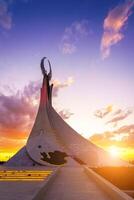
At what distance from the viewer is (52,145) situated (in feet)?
117

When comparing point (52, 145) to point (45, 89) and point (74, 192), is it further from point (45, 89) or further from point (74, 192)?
point (74, 192)

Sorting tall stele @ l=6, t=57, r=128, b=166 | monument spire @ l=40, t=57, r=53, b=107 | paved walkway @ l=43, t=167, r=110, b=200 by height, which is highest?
monument spire @ l=40, t=57, r=53, b=107

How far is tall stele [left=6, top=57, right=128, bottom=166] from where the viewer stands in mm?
34781

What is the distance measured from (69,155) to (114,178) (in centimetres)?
2143

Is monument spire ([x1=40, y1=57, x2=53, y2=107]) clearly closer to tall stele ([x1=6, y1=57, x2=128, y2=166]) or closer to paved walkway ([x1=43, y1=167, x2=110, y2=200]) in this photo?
tall stele ([x1=6, y1=57, x2=128, y2=166])

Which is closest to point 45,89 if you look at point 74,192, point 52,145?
point 52,145

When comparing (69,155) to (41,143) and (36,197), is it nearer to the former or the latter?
(41,143)

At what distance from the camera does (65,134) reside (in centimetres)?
3925

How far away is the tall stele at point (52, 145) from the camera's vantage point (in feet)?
114

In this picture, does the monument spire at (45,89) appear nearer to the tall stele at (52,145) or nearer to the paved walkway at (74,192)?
the tall stele at (52,145)

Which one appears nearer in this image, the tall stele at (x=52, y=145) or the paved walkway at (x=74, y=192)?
the paved walkway at (x=74, y=192)

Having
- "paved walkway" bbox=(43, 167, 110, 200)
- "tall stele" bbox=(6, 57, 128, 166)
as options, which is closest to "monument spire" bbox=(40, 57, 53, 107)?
"tall stele" bbox=(6, 57, 128, 166)

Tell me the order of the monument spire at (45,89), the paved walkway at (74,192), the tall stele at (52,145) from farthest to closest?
1. the monument spire at (45,89)
2. the tall stele at (52,145)
3. the paved walkway at (74,192)

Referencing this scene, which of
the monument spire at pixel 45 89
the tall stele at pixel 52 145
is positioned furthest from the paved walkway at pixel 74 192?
the monument spire at pixel 45 89
